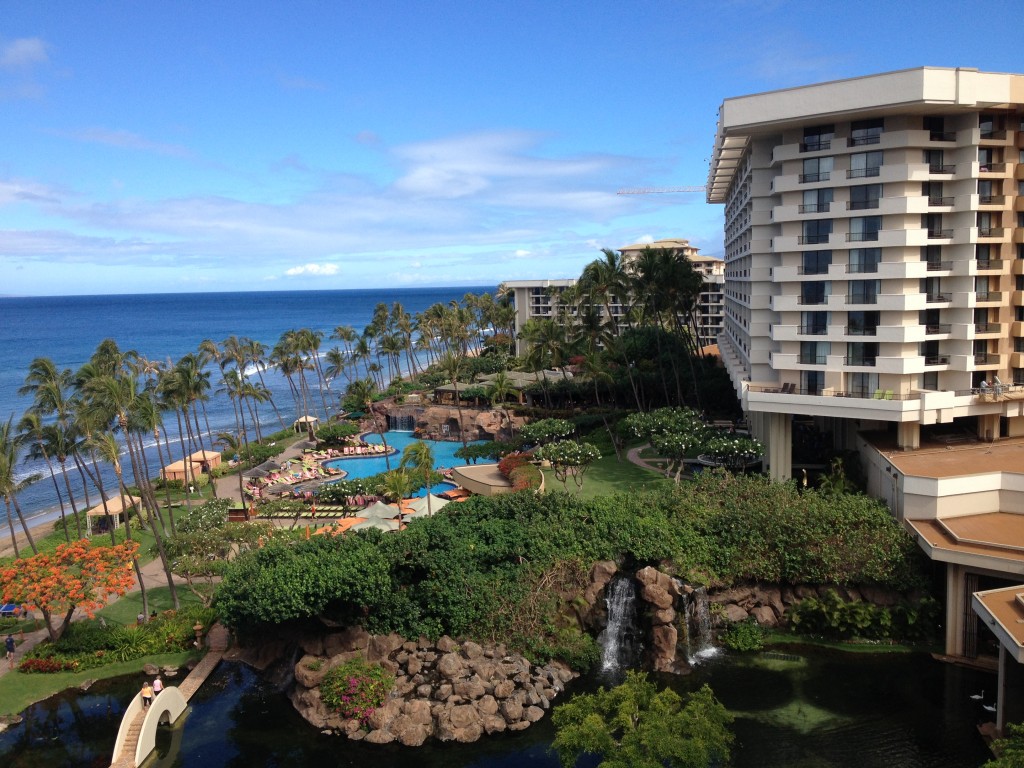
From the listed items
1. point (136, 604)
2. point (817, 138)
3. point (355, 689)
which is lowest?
point (355, 689)

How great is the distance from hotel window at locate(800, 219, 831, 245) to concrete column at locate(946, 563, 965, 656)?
15449mm

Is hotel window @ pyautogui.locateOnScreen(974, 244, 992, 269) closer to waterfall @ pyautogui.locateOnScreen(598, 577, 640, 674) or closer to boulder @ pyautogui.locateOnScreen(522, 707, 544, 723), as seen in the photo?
waterfall @ pyautogui.locateOnScreen(598, 577, 640, 674)

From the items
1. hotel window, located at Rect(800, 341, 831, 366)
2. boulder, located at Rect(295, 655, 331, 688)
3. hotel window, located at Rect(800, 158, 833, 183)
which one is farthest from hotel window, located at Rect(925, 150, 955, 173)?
boulder, located at Rect(295, 655, 331, 688)

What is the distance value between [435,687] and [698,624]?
432 inches

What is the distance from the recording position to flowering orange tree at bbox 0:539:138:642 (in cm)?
2800

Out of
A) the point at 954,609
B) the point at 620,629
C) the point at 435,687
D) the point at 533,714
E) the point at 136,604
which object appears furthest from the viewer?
the point at 136,604

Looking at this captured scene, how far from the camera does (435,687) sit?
2691 cm

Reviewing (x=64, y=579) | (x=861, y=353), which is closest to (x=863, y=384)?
(x=861, y=353)

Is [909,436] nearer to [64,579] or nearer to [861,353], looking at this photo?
[861,353]

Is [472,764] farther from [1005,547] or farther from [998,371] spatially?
[998,371]

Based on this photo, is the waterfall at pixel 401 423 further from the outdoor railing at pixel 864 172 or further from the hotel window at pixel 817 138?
the outdoor railing at pixel 864 172

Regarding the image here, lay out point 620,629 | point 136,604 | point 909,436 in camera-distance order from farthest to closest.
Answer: point 909,436 < point 136,604 < point 620,629

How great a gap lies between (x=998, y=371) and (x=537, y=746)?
92.1 ft

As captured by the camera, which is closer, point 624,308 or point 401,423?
point 401,423
